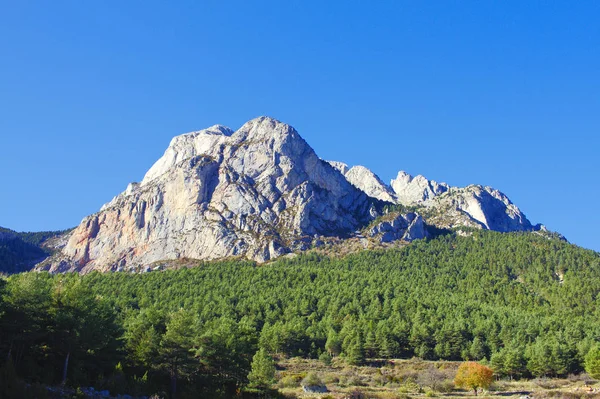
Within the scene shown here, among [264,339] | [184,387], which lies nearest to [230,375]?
[184,387]

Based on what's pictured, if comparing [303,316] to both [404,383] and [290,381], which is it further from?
[290,381]

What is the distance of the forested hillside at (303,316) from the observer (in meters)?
42.5

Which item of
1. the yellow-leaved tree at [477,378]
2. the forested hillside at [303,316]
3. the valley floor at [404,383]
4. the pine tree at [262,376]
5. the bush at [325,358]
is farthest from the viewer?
the bush at [325,358]

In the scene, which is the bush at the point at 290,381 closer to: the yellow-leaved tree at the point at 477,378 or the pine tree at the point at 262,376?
the pine tree at the point at 262,376

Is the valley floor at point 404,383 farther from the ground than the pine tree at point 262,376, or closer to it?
closer to it

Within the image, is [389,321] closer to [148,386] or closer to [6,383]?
[148,386]

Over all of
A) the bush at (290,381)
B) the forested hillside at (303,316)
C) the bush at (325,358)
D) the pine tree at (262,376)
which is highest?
the forested hillside at (303,316)

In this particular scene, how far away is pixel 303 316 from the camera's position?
391 ft

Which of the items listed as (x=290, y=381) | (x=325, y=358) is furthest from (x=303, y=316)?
(x=290, y=381)

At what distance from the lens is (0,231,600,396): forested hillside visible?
1672 inches

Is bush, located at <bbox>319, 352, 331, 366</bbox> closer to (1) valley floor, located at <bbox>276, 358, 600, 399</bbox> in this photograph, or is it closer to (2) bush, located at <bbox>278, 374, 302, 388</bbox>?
(1) valley floor, located at <bbox>276, 358, 600, 399</bbox>

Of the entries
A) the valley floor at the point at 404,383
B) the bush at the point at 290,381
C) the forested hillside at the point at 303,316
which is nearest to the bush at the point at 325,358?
the valley floor at the point at 404,383

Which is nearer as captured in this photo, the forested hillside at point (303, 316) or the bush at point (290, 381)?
the forested hillside at point (303, 316)

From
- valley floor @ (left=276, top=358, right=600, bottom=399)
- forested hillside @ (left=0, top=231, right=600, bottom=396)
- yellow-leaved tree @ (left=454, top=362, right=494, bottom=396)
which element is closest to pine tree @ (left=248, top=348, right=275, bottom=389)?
forested hillside @ (left=0, top=231, right=600, bottom=396)
